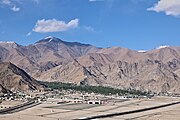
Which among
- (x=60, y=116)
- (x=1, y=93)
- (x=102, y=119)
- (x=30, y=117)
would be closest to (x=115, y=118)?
(x=102, y=119)

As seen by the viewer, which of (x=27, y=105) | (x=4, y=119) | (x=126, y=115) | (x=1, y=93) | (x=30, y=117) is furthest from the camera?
(x=1, y=93)

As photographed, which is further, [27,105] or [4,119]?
[27,105]

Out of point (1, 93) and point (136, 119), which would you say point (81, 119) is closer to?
point (136, 119)

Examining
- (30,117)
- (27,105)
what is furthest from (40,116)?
(27,105)

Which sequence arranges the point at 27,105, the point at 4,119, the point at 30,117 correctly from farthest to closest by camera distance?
the point at 27,105 → the point at 30,117 → the point at 4,119

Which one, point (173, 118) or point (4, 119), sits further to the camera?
point (173, 118)

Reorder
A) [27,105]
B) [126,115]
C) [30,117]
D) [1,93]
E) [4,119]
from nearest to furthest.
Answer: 1. [4,119]
2. [30,117]
3. [126,115]
4. [27,105]
5. [1,93]

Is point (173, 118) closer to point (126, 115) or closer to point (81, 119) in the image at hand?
point (126, 115)

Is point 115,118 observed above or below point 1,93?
below

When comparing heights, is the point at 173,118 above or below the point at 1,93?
below
